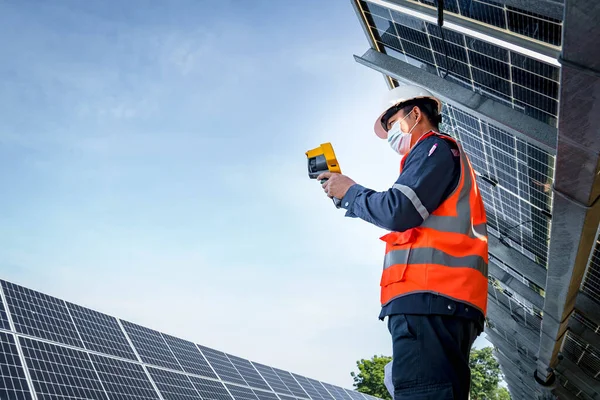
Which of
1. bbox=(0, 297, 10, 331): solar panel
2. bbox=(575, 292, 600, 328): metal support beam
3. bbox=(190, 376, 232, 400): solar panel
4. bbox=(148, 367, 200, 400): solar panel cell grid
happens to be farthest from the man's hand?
bbox=(575, 292, 600, 328): metal support beam

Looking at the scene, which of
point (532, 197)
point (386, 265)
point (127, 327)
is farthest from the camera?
point (127, 327)

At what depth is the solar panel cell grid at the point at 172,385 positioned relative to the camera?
1150 cm

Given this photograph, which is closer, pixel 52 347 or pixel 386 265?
pixel 386 265

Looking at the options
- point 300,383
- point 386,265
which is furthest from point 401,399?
point 300,383

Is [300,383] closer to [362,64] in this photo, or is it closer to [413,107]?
[362,64]

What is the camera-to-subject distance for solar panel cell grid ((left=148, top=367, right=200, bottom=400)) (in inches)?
453

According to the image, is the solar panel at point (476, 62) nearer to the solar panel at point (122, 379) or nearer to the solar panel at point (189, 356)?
the solar panel at point (122, 379)

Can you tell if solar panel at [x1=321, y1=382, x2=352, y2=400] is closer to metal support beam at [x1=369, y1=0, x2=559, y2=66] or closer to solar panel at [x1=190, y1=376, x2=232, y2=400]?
solar panel at [x1=190, y1=376, x2=232, y2=400]

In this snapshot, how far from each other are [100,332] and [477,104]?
9.43m

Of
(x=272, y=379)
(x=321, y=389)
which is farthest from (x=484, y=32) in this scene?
(x=321, y=389)

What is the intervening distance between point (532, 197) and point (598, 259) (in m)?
1.73

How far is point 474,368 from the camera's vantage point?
62781 millimetres

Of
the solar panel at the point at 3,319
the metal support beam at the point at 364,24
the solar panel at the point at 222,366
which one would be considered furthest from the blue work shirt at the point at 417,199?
the solar panel at the point at 222,366

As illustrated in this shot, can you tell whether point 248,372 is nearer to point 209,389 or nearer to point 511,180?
point 209,389
